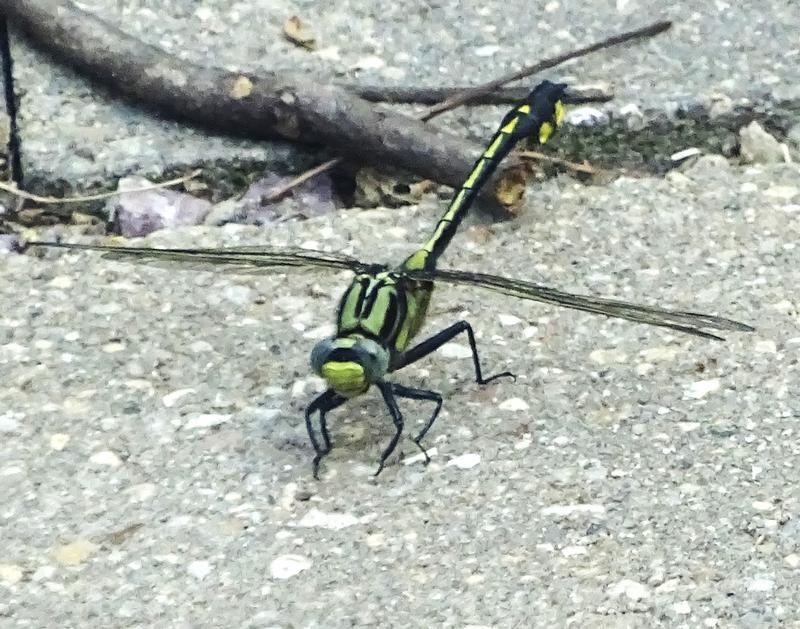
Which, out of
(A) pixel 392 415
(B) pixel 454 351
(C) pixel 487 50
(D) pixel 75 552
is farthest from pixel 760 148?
(D) pixel 75 552

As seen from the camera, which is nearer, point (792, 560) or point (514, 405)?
point (792, 560)

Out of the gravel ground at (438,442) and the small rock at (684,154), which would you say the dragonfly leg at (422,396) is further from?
the small rock at (684,154)

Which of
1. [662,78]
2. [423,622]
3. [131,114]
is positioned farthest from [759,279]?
[131,114]

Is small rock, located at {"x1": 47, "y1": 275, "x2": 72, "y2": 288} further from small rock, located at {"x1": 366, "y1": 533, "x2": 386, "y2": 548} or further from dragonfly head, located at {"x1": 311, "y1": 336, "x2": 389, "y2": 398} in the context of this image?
small rock, located at {"x1": 366, "y1": 533, "x2": 386, "y2": 548}

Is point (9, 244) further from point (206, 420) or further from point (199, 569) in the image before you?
point (199, 569)

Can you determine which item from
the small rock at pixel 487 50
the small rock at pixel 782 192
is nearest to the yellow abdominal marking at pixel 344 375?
the small rock at pixel 782 192

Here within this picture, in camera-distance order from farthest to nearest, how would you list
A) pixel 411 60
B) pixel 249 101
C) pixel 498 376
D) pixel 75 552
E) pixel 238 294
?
pixel 411 60
pixel 249 101
pixel 238 294
pixel 498 376
pixel 75 552

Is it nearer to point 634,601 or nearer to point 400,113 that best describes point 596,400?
point 634,601
